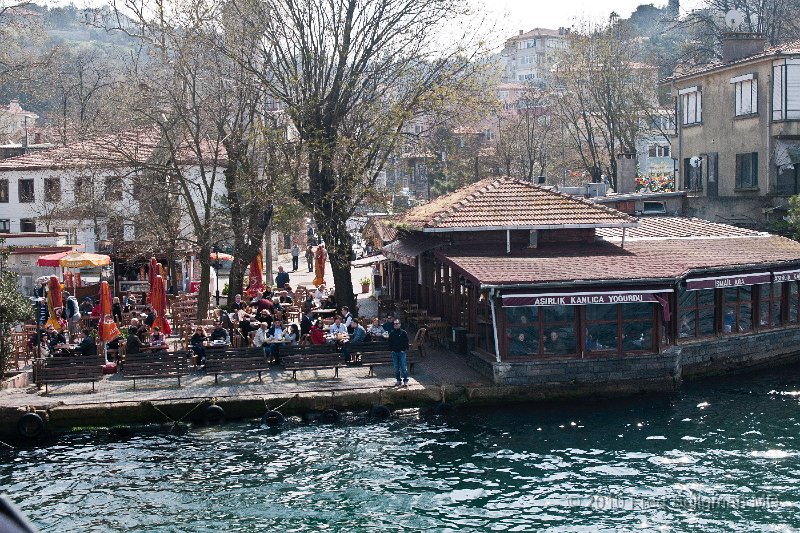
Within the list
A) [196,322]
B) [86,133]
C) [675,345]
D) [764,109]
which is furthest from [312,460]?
[764,109]

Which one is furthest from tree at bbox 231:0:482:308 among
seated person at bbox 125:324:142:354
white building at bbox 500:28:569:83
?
white building at bbox 500:28:569:83

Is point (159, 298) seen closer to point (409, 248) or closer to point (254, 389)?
point (254, 389)

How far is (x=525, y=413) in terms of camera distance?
22812 mm

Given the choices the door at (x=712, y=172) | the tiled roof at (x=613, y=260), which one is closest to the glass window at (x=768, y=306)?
the tiled roof at (x=613, y=260)

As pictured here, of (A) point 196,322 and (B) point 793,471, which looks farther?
(A) point 196,322

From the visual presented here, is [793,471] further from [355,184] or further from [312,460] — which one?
[355,184]

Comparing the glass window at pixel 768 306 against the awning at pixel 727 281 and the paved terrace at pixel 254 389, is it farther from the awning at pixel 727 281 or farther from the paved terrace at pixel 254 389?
the paved terrace at pixel 254 389

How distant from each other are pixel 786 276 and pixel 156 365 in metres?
17.7

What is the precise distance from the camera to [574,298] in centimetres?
2319

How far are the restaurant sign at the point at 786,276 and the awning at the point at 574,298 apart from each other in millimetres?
5643

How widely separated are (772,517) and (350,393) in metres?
9.92

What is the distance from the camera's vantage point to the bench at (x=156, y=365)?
23.3 metres

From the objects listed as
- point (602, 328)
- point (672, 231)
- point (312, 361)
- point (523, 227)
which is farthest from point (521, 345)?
point (672, 231)

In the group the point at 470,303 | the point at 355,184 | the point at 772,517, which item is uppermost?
the point at 355,184
